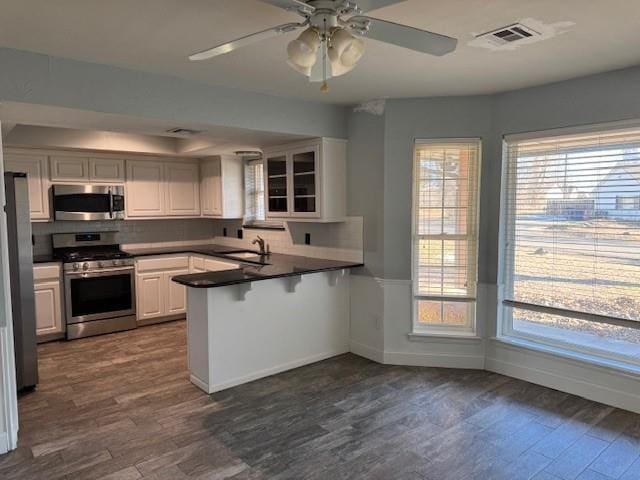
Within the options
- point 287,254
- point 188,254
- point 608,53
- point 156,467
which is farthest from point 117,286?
point 608,53

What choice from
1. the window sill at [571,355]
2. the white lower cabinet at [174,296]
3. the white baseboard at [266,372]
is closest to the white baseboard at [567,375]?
the window sill at [571,355]

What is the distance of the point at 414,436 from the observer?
2859 millimetres

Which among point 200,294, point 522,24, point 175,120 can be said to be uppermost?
point 522,24

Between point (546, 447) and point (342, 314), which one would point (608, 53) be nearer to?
point (546, 447)

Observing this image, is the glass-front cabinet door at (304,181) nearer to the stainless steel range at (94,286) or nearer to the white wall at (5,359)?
the stainless steel range at (94,286)

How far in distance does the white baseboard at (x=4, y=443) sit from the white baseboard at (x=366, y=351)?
2.84 meters

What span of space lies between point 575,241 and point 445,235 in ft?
3.34

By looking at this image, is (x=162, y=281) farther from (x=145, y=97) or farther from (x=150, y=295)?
(x=145, y=97)

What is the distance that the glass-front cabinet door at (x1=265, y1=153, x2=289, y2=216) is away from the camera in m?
4.57

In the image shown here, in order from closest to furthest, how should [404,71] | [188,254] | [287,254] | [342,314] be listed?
[404,71] → [342,314] → [287,254] → [188,254]

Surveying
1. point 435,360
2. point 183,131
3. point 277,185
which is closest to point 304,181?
point 277,185

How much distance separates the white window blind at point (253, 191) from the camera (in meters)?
5.77

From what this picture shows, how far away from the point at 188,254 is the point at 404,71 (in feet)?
12.4

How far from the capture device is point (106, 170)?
17.5 ft
